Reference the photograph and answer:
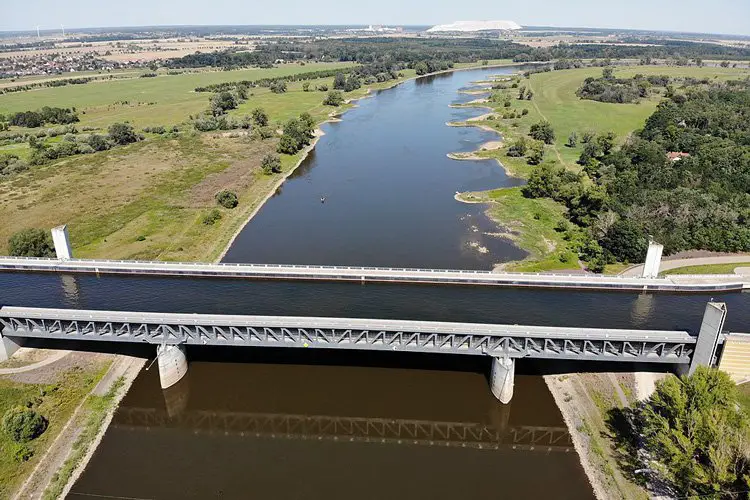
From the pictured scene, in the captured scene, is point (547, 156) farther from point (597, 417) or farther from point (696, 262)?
point (597, 417)

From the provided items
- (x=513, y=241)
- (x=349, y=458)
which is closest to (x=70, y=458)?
(x=349, y=458)

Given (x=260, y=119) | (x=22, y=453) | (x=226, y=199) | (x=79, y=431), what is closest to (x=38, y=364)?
(x=79, y=431)

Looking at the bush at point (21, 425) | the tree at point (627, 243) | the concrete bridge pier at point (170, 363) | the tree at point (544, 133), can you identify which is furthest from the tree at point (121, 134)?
the tree at point (627, 243)

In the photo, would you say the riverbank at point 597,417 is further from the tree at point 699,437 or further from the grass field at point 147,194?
the grass field at point 147,194

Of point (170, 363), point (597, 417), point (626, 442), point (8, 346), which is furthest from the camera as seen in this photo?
point (8, 346)

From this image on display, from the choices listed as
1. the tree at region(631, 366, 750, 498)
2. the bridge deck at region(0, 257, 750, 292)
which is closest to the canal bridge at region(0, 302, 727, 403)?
the tree at region(631, 366, 750, 498)

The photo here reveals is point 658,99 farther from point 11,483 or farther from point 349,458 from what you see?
point 11,483

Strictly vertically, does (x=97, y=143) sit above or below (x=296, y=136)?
below
